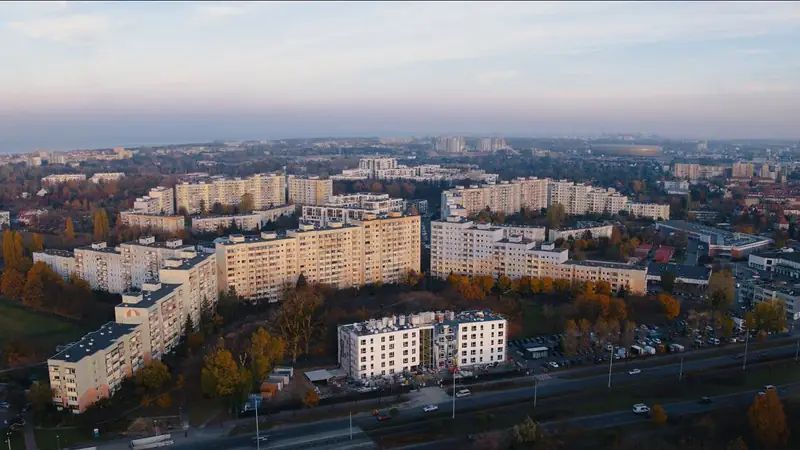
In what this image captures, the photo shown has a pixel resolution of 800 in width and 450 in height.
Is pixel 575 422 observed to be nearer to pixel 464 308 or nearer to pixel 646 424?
pixel 646 424

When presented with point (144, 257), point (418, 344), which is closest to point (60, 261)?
point (144, 257)

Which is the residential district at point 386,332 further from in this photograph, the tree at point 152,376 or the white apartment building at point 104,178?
the white apartment building at point 104,178

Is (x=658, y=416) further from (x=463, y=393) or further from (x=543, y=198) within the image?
(x=543, y=198)

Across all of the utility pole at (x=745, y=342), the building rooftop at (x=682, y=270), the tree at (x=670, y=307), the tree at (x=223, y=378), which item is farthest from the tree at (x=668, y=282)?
the tree at (x=223, y=378)

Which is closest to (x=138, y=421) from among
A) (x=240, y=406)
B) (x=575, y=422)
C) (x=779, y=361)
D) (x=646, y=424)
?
(x=240, y=406)

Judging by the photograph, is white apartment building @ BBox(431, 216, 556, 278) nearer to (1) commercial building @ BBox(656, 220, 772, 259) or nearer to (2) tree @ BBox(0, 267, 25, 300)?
(1) commercial building @ BBox(656, 220, 772, 259)
